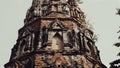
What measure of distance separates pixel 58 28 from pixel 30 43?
1.72m

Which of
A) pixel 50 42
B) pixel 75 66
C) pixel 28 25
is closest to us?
pixel 75 66

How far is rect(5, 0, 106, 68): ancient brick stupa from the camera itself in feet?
56.4

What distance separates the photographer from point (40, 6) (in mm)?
21297

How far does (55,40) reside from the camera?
731 inches

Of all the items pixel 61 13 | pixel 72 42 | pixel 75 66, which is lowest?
pixel 75 66

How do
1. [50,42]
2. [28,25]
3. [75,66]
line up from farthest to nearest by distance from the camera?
[28,25], [50,42], [75,66]

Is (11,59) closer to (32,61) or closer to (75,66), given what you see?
(32,61)

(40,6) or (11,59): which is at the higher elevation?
(40,6)

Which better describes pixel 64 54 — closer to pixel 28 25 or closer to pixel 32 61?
pixel 32 61

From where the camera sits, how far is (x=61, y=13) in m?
A: 20.2

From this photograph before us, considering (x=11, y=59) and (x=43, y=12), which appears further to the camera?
(x=43, y=12)

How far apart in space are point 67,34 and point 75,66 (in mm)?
2349

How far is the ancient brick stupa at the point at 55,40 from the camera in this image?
56.4 feet

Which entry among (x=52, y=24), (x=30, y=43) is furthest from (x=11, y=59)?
(x=52, y=24)
